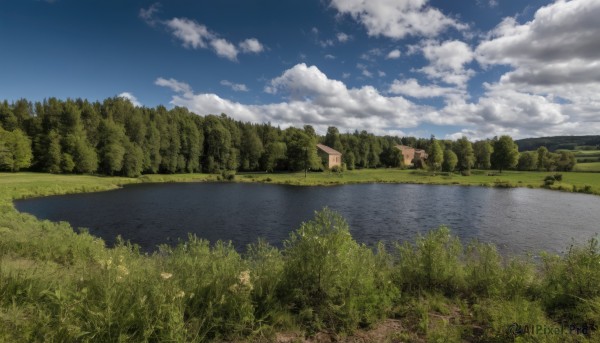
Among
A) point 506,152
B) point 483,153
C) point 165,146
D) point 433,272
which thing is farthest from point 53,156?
point 483,153

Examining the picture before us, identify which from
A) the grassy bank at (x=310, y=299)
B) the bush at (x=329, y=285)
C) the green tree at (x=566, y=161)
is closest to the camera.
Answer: the grassy bank at (x=310, y=299)

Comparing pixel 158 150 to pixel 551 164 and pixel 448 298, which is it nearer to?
pixel 448 298

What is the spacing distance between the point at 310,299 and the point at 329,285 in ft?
1.95

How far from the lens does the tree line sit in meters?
70.2

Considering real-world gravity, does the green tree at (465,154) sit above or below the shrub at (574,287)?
above

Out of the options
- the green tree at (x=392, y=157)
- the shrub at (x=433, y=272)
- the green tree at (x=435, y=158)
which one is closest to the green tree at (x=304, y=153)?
Answer: the green tree at (x=435, y=158)

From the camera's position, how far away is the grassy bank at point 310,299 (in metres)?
5.35

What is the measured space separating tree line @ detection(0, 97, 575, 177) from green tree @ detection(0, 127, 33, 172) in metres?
0.15

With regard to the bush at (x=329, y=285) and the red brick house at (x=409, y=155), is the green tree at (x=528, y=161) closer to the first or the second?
the red brick house at (x=409, y=155)

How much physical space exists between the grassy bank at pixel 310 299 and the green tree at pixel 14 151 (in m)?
75.7

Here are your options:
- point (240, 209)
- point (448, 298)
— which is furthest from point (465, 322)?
point (240, 209)

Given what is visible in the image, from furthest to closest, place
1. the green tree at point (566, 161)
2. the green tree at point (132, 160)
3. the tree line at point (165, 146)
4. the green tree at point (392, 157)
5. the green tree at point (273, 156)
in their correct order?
the green tree at point (392, 157) < the green tree at point (273, 156) < the green tree at point (566, 161) < the green tree at point (132, 160) < the tree line at point (165, 146)

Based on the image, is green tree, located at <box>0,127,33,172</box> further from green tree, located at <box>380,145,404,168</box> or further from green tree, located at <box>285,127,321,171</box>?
green tree, located at <box>380,145,404,168</box>

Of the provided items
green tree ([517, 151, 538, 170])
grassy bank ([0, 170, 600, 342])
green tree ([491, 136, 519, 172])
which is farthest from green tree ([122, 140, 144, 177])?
green tree ([517, 151, 538, 170])
